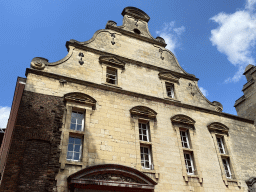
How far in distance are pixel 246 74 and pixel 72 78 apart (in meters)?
12.3

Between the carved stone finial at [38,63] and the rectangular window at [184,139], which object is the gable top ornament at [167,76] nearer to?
the rectangular window at [184,139]

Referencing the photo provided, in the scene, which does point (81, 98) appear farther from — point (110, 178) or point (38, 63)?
point (110, 178)

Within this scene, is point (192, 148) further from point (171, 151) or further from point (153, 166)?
point (153, 166)

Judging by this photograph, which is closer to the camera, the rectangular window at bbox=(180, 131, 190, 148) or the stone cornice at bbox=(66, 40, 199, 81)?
the rectangular window at bbox=(180, 131, 190, 148)

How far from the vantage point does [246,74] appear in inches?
655

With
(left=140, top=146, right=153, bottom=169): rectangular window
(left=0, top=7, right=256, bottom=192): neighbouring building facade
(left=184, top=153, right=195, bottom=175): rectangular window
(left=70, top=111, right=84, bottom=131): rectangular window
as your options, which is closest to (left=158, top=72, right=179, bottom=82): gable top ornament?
(left=0, top=7, right=256, bottom=192): neighbouring building facade

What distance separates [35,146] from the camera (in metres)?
8.20

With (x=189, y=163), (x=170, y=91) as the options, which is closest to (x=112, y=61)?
(x=170, y=91)

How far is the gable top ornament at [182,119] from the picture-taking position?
11.7 metres

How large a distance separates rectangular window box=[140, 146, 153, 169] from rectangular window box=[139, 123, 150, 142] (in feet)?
1.35

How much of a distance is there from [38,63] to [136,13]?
27.3 ft

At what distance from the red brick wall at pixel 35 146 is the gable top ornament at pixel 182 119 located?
546 cm

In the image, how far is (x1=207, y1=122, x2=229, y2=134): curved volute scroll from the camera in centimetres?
1263

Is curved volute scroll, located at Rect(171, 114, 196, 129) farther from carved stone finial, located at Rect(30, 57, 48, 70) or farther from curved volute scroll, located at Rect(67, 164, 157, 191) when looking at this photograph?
carved stone finial, located at Rect(30, 57, 48, 70)
